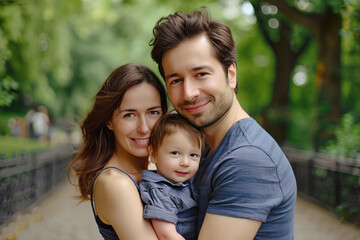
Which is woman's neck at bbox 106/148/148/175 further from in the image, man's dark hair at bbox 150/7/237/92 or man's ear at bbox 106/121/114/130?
man's dark hair at bbox 150/7/237/92

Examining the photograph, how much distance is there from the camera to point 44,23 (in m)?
14.4

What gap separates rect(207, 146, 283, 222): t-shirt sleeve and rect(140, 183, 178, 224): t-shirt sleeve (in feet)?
1.03

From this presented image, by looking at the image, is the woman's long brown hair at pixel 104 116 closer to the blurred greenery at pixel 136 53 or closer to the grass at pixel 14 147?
the blurred greenery at pixel 136 53

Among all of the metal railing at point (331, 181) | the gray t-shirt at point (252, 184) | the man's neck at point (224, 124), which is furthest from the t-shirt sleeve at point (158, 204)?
the metal railing at point (331, 181)

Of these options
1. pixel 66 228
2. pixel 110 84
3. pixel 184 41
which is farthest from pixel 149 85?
pixel 66 228

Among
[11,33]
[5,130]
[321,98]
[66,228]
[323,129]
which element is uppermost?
[11,33]

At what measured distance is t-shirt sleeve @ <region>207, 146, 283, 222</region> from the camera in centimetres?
212

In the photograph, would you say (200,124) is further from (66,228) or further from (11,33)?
(11,33)

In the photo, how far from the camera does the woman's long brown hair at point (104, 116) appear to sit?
9.07 feet

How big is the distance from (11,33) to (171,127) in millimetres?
9899

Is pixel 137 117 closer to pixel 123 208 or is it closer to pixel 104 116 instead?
pixel 104 116

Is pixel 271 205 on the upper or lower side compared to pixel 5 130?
upper

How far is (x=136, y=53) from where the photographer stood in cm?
3344

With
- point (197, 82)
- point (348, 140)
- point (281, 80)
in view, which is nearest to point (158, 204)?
point (197, 82)
